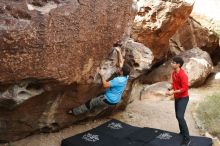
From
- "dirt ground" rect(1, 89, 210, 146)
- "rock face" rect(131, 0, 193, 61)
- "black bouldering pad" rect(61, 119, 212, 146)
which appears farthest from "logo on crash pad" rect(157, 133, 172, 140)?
"rock face" rect(131, 0, 193, 61)

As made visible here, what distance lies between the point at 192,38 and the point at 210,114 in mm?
6411

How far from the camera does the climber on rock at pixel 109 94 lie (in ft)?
29.7

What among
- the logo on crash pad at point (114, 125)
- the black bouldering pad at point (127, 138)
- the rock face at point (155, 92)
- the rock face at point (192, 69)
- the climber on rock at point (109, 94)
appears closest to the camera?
the black bouldering pad at point (127, 138)

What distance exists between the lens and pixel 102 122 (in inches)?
404

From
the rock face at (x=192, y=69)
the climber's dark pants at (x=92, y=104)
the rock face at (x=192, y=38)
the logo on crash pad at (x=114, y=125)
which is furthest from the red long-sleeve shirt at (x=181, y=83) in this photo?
the rock face at (x=192, y=38)

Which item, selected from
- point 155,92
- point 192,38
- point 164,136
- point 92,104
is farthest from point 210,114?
point 192,38

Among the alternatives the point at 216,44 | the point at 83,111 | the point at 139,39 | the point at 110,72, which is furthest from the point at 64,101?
the point at 216,44

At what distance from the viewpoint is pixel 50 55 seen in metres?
7.64

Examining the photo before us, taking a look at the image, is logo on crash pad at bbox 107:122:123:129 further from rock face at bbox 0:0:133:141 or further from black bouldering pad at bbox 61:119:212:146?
rock face at bbox 0:0:133:141

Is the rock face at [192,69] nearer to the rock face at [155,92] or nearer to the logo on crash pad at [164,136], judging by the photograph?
the rock face at [155,92]

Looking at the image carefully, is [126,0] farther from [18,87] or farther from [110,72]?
[18,87]

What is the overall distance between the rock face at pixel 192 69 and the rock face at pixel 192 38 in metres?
1.07

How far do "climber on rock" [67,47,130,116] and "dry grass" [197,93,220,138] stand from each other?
7.71 feet

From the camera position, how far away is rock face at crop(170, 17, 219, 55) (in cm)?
1620
